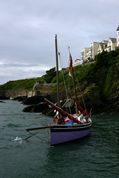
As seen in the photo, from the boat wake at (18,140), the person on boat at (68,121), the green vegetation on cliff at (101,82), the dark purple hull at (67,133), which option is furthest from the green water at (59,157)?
the green vegetation on cliff at (101,82)

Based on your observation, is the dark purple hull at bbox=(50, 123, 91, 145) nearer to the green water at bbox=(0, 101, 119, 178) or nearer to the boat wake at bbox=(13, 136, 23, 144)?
the green water at bbox=(0, 101, 119, 178)

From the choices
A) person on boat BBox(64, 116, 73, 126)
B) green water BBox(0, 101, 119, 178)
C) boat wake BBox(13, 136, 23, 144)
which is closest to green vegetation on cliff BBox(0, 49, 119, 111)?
green water BBox(0, 101, 119, 178)

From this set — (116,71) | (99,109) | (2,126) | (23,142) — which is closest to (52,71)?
(116,71)

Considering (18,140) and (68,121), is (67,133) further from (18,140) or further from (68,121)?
(18,140)

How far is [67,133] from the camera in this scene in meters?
36.7

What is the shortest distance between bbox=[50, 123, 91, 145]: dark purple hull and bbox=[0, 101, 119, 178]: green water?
0.61 m

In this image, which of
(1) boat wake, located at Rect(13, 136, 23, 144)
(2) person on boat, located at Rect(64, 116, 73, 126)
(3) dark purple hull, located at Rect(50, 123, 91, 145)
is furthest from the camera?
(1) boat wake, located at Rect(13, 136, 23, 144)

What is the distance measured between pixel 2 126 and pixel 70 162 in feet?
80.5

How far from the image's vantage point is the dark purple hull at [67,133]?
35.2 metres

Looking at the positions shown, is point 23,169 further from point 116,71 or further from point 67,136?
point 116,71

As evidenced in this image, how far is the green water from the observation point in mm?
26562

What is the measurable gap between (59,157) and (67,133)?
556 cm

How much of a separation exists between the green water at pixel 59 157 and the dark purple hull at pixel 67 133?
0.61m

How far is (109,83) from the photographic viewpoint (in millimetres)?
81250
